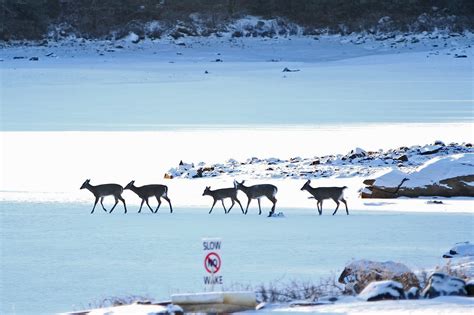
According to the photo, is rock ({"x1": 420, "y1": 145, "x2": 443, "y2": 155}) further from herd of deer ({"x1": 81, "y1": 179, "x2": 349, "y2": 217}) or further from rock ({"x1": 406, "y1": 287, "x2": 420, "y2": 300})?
rock ({"x1": 406, "y1": 287, "x2": 420, "y2": 300})

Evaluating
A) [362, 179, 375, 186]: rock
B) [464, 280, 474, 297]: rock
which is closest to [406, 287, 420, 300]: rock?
[464, 280, 474, 297]: rock

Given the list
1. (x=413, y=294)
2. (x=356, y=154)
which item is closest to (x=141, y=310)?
(x=413, y=294)

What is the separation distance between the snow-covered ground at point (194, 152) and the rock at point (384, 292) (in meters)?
0.36

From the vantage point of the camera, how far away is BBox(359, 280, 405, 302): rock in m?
8.59

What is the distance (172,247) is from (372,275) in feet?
10.4

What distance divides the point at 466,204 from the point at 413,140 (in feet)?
26.8

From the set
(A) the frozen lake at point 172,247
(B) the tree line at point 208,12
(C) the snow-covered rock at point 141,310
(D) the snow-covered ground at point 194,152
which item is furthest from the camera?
(B) the tree line at point 208,12

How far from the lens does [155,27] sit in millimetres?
62969

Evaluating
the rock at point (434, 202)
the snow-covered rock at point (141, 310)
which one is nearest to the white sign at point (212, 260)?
the snow-covered rock at point (141, 310)

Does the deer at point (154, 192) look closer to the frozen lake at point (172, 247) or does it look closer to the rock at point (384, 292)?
the frozen lake at point (172, 247)

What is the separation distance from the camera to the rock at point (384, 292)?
8.59 m

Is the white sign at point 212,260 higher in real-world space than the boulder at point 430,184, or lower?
lower

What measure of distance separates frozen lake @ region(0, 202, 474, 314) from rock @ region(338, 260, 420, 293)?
2.38 ft

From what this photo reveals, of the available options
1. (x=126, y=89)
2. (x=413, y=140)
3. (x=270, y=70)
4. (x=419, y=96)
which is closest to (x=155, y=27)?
(x=270, y=70)
